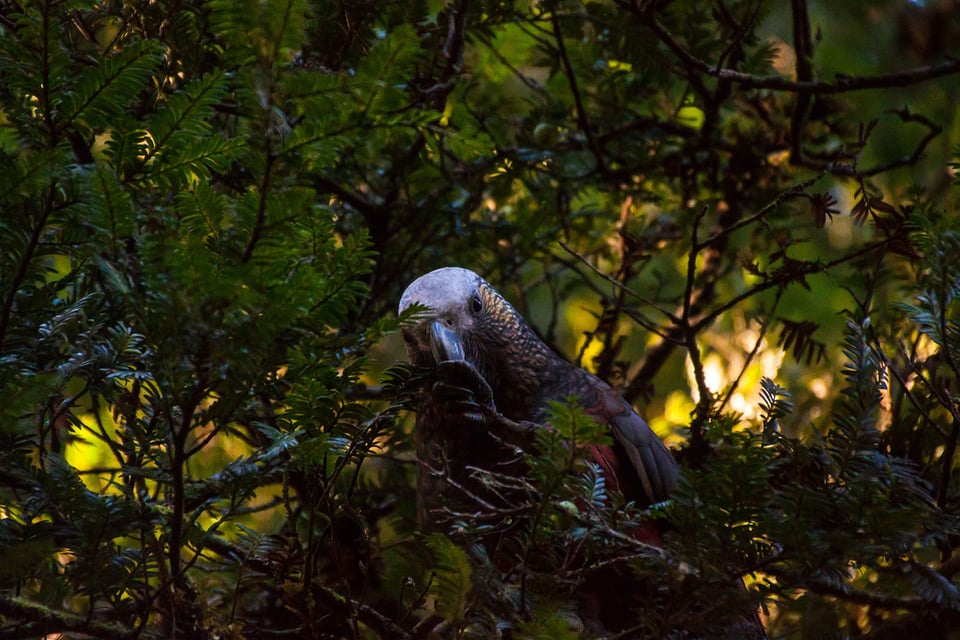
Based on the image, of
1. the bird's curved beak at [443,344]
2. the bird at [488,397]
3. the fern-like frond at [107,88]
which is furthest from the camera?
the bird's curved beak at [443,344]

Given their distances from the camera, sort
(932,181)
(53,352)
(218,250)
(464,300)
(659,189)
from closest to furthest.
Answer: (218,250) < (53,352) < (464,300) < (659,189) < (932,181)

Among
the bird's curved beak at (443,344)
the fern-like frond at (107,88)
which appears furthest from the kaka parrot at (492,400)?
the fern-like frond at (107,88)

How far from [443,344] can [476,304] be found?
1.10 ft

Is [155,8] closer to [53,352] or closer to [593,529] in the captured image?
[53,352]

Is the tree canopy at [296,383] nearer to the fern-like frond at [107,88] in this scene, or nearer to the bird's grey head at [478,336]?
the fern-like frond at [107,88]

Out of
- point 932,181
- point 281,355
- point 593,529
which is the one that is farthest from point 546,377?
point 932,181

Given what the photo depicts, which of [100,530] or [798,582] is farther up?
[100,530]

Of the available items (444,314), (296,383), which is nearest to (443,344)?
(444,314)

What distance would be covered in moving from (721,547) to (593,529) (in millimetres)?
232

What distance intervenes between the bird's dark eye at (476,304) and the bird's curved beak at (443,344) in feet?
0.69

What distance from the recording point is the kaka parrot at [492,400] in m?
2.34

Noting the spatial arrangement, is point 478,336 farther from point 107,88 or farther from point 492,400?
point 107,88

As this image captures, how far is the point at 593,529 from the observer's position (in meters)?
1.53

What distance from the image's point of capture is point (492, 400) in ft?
7.89
